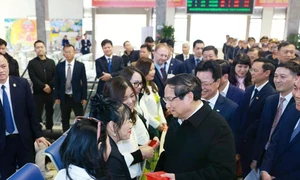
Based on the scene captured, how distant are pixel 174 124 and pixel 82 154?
77 centimetres

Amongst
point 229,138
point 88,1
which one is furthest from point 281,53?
point 88,1

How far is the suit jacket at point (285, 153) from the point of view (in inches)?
74.9

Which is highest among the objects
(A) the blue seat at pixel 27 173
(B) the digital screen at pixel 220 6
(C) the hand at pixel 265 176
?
(B) the digital screen at pixel 220 6

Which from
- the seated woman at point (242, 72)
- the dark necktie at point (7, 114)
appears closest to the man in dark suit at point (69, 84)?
the dark necktie at point (7, 114)

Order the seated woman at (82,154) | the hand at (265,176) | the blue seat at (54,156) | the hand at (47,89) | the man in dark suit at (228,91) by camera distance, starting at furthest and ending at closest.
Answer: the hand at (47,89) → the man in dark suit at (228,91) → the hand at (265,176) → the blue seat at (54,156) → the seated woman at (82,154)

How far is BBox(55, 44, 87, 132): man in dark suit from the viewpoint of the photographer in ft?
14.6

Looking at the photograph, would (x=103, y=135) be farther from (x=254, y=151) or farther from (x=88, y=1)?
(x=88, y=1)

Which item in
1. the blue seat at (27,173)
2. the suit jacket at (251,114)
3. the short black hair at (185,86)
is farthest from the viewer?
the suit jacket at (251,114)

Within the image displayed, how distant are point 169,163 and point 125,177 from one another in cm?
30

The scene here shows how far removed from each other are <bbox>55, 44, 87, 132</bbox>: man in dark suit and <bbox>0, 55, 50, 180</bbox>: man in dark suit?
1730mm

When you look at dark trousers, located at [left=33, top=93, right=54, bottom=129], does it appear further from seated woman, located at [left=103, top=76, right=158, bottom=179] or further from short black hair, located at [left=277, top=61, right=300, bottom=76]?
short black hair, located at [left=277, top=61, right=300, bottom=76]

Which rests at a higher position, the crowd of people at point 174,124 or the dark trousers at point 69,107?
the crowd of people at point 174,124

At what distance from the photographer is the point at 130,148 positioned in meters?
1.94

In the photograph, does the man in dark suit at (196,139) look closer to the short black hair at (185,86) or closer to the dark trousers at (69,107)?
the short black hair at (185,86)
